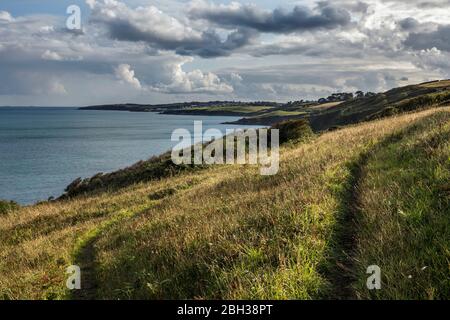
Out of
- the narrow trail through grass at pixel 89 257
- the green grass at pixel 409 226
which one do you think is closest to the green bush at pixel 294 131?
the narrow trail through grass at pixel 89 257

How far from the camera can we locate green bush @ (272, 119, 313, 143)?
39.5 meters

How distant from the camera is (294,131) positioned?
4072 centimetres

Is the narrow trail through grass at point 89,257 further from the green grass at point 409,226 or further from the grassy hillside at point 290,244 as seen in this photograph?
the green grass at point 409,226

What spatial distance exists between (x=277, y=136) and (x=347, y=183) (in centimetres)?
2933

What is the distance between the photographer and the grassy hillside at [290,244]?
607cm

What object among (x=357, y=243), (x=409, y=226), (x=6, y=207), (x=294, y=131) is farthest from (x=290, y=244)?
(x=294, y=131)

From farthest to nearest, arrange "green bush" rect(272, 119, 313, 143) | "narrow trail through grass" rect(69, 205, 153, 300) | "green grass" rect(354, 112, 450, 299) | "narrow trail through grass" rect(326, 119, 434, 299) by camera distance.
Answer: "green bush" rect(272, 119, 313, 143), "narrow trail through grass" rect(69, 205, 153, 300), "narrow trail through grass" rect(326, 119, 434, 299), "green grass" rect(354, 112, 450, 299)

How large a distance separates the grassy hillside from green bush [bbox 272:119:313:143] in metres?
24.4

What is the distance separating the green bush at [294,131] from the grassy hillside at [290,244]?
24421 millimetres

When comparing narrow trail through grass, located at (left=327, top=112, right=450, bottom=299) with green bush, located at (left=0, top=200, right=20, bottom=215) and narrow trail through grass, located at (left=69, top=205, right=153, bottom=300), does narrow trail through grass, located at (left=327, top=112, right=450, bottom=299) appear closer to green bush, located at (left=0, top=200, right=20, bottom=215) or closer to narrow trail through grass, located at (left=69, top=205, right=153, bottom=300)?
narrow trail through grass, located at (left=69, top=205, right=153, bottom=300)

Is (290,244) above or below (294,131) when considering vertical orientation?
below

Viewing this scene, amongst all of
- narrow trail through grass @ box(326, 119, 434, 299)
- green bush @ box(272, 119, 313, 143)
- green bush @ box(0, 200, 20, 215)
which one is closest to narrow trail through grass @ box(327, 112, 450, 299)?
narrow trail through grass @ box(326, 119, 434, 299)

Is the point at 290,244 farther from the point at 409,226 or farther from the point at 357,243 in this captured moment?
the point at 409,226

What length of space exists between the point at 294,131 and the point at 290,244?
1350 inches
